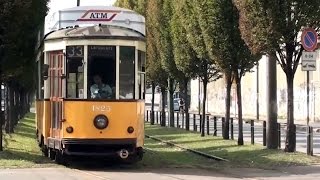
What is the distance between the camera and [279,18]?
17.1m

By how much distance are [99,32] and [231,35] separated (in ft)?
25.0

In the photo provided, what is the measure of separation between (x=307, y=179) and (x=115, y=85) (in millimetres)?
4919

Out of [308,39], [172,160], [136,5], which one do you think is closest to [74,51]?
[172,160]

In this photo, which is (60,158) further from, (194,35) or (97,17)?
(194,35)

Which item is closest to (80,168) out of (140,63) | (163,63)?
(140,63)

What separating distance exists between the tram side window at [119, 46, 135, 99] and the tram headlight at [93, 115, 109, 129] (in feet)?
2.22

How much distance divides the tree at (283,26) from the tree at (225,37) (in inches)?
143

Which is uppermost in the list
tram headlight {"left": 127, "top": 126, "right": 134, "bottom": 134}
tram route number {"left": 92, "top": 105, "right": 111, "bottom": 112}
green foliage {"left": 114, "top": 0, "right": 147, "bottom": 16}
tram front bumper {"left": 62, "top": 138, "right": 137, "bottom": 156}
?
green foliage {"left": 114, "top": 0, "right": 147, "bottom": 16}

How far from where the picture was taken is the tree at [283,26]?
1703 cm

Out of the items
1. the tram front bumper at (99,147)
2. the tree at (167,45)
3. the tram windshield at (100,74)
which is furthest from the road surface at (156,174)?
the tree at (167,45)

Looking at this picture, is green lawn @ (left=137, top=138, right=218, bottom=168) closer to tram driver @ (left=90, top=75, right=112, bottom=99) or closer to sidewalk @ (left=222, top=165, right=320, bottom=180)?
sidewalk @ (left=222, top=165, right=320, bottom=180)

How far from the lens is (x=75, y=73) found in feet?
49.5

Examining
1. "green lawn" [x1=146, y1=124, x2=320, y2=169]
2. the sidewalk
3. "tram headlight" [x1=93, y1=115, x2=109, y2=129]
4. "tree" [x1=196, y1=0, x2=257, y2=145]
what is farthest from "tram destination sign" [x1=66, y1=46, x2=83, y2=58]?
"tree" [x1=196, y1=0, x2=257, y2=145]

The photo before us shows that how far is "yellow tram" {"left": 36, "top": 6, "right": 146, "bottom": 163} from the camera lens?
48.8 feet
